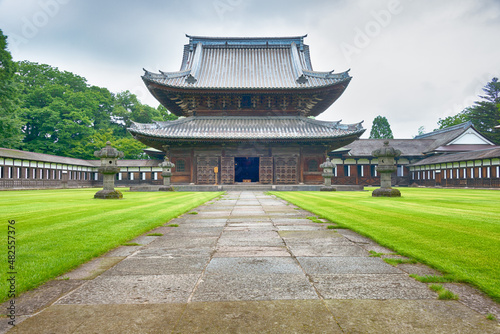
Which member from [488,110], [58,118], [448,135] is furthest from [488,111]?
[58,118]

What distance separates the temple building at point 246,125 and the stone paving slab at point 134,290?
21617 mm

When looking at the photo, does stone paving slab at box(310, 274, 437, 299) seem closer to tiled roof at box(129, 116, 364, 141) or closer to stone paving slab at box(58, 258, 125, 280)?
stone paving slab at box(58, 258, 125, 280)

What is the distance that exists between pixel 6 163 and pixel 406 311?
3583 centimetres

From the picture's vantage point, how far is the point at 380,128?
2530 inches

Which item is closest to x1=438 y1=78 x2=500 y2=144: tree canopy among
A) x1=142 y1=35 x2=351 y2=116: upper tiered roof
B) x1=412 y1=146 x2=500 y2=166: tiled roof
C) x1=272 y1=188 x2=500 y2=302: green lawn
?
x1=412 y1=146 x2=500 y2=166: tiled roof

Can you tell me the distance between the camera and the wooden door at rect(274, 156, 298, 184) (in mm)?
26641

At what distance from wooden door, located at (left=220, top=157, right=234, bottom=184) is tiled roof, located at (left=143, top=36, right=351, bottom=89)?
6.49 metres

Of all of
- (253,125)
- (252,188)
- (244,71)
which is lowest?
(252,188)

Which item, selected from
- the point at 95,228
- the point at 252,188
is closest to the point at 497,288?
the point at 95,228

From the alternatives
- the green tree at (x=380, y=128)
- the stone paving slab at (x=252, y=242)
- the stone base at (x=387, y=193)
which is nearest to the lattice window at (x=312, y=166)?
the stone base at (x=387, y=193)

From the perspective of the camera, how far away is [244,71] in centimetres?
3017

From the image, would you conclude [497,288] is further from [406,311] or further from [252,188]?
[252,188]

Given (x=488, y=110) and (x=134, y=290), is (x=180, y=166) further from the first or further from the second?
(x=488, y=110)

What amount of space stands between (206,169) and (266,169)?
17.9 feet
